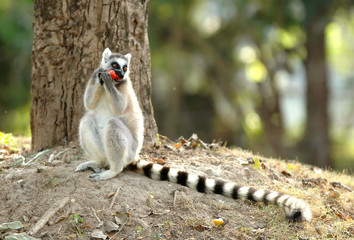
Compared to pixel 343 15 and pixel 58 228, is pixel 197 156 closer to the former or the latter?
pixel 58 228

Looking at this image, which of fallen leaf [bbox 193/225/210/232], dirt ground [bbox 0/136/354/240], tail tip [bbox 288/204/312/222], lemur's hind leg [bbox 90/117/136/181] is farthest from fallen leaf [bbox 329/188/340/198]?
lemur's hind leg [bbox 90/117/136/181]

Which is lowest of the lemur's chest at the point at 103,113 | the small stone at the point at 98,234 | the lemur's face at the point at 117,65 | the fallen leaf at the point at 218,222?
the small stone at the point at 98,234

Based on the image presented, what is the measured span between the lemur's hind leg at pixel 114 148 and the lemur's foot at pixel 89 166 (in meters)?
0.17

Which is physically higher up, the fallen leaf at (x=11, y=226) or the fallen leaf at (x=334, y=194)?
the fallen leaf at (x=334, y=194)

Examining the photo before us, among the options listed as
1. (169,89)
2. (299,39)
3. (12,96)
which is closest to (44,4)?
(12,96)

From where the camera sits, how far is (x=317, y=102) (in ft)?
52.8

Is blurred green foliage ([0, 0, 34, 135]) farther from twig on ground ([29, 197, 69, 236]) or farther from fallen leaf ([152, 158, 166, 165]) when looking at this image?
twig on ground ([29, 197, 69, 236])

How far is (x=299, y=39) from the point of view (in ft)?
58.9

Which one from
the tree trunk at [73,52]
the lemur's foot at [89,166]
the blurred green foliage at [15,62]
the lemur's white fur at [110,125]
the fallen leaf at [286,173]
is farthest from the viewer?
the blurred green foliage at [15,62]

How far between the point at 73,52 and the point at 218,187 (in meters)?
3.04

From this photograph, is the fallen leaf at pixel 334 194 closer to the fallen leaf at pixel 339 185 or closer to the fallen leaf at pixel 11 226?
the fallen leaf at pixel 339 185

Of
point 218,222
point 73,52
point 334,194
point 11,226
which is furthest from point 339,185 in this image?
point 11,226

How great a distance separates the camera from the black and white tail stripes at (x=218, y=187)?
5.40 m

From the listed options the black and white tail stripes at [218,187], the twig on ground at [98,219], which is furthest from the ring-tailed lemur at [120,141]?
the twig on ground at [98,219]
